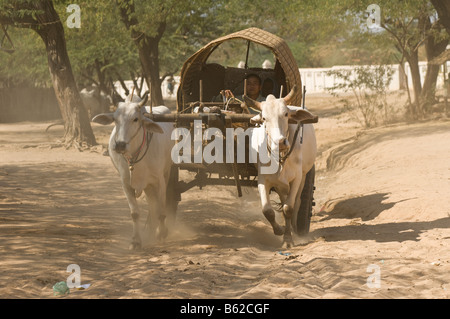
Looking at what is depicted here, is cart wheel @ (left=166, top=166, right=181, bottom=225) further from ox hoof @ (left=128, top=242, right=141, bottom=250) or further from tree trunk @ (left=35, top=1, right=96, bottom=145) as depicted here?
tree trunk @ (left=35, top=1, right=96, bottom=145)

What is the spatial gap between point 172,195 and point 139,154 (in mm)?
1392

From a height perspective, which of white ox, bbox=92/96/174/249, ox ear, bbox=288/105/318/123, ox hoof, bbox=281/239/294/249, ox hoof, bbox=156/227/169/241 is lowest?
ox hoof, bbox=281/239/294/249

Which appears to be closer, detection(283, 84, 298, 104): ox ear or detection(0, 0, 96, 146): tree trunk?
detection(283, 84, 298, 104): ox ear

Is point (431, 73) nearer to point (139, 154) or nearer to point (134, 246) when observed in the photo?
point (139, 154)

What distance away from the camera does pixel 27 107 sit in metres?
33.4

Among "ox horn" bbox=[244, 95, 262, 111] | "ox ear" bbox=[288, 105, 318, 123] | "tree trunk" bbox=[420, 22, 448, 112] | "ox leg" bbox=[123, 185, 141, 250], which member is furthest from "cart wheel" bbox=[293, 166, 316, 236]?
"tree trunk" bbox=[420, 22, 448, 112]

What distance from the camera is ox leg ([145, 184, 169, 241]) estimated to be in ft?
24.4

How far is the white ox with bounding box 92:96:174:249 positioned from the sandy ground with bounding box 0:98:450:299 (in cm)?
41

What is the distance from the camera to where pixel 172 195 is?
27.3 ft

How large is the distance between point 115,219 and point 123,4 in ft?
27.3

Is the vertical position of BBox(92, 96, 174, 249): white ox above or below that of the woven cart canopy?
below

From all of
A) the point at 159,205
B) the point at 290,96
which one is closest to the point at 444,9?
the point at 290,96
